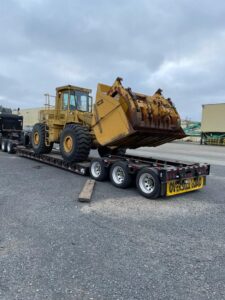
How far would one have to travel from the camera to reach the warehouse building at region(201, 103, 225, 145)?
99.3 feet

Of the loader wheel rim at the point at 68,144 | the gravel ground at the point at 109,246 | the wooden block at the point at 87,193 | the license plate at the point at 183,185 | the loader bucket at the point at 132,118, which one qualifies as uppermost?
the loader bucket at the point at 132,118

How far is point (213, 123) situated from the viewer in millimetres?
31125

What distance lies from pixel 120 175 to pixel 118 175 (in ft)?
0.24

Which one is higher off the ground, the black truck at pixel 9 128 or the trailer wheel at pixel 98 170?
the black truck at pixel 9 128

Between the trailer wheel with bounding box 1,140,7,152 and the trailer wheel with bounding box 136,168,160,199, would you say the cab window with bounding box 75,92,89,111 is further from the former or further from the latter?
the trailer wheel with bounding box 1,140,7,152

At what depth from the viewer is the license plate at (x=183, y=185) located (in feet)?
21.1

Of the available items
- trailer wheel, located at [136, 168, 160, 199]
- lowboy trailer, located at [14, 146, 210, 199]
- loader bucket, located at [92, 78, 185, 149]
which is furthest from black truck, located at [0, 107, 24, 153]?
trailer wheel, located at [136, 168, 160, 199]

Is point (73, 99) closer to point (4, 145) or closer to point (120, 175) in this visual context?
point (120, 175)

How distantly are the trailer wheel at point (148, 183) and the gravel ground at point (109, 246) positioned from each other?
0.70 feet

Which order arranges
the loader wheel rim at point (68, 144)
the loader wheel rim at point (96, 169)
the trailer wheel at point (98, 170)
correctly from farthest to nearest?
the loader wheel rim at point (68, 144) < the loader wheel rim at point (96, 169) < the trailer wheel at point (98, 170)

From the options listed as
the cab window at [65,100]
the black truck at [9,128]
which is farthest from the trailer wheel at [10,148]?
the cab window at [65,100]

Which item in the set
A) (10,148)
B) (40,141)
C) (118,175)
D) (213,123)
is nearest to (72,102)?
(40,141)

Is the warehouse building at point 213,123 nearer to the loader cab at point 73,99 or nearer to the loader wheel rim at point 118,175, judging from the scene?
the loader cab at point 73,99

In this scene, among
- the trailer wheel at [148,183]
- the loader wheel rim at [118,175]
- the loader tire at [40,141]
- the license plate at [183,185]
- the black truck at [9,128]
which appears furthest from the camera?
the black truck at [9,128]
